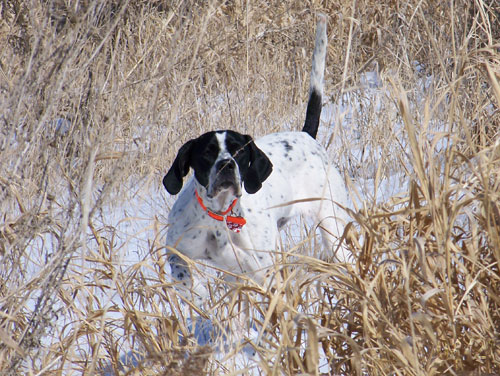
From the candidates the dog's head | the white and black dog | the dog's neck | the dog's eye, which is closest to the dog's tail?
the white and black dog

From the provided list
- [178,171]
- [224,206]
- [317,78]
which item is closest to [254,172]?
[224,206]

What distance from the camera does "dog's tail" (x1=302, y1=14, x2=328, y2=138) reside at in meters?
3.53

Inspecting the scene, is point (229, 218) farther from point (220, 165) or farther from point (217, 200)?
point (220, 165)

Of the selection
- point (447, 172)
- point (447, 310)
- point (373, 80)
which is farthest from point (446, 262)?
point (373, 80)

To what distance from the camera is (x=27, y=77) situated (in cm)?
158

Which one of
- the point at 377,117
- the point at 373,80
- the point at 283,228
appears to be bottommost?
the point at 283,228

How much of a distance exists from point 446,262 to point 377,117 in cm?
297

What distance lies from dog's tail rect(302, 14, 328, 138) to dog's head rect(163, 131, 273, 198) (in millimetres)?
687

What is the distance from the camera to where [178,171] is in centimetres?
319

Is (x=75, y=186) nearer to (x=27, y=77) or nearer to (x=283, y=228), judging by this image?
(x=27, y=77)

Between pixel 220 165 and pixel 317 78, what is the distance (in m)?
1.03

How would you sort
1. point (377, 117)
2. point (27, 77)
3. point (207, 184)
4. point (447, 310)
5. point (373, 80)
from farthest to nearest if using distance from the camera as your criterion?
point (373, 80), point (377, 117), point (207, 184), point (447, 310), point (27, 77)

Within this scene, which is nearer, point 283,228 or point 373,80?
point 283,228

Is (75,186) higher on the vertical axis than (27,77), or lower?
lower
